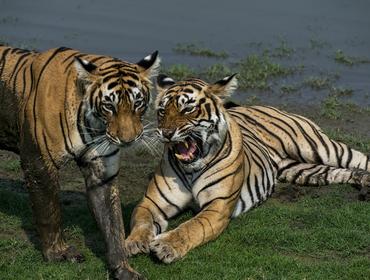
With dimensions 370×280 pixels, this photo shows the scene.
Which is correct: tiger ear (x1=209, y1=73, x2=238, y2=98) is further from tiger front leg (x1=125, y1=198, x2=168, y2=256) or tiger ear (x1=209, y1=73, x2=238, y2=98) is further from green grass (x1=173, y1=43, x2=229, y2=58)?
A: green grass (x1=173, y1=43, x2=229, y2=58)

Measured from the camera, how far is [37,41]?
10484 millimetres

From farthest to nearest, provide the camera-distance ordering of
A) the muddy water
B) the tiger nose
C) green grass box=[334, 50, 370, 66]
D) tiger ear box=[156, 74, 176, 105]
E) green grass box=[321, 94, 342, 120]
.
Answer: green grass box=[334, 50, 370, 66] → the muddy water → green grass box=[321, 94, 342, 120] → tiger ear box=[156, 74, 176, 105] → the tiger nose

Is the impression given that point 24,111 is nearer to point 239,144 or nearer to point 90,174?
point 90,174

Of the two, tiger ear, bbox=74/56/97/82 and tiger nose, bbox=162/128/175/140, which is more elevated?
tiger ear, bbox=74/56/97/82

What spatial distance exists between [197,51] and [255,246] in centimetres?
558

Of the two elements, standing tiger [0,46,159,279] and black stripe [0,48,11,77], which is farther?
black stripe [0,48,11,77]

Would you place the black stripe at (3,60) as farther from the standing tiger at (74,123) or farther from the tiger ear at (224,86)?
the tiger ear at (224,86)

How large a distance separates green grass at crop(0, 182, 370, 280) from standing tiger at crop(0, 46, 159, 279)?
18cm

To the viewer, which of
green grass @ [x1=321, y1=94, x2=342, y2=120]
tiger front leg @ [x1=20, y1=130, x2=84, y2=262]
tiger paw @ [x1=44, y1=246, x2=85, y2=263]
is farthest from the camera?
green grass @ [x1=321, y1=94, x2=342, y2=120]

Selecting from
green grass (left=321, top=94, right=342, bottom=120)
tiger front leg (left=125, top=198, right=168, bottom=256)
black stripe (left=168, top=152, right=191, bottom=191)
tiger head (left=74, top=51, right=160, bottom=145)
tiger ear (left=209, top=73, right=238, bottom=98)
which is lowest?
green grass (left=321, top=94, right=342, bottom=120)

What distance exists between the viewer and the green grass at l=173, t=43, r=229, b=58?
1041 centimetres

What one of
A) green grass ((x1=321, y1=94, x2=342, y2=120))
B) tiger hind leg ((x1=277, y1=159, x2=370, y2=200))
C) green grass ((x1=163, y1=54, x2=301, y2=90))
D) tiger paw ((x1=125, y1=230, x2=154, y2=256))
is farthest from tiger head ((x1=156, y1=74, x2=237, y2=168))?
green grass ((x1=163, y1=54, x2=301, y2=90))

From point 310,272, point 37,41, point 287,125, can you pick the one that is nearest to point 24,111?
point 310,272

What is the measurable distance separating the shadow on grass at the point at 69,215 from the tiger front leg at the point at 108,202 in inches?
7.1
